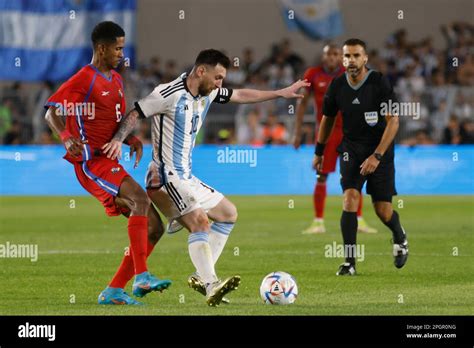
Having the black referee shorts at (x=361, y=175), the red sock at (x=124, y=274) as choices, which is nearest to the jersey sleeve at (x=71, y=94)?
the red sock at (x=124, y=274)

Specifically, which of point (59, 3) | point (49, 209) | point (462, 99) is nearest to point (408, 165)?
point (462, 99)

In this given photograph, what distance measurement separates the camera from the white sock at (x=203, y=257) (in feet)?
33.5

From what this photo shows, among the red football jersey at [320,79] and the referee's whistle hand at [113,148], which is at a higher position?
the red football jersey at [320,79]

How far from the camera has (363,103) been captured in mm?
12664

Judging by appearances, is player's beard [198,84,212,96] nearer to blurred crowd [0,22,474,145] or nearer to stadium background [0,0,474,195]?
stadium background [0,0,474,195]

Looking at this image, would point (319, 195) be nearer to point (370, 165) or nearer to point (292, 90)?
point (370, 165)

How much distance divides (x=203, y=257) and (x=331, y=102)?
10.5 ft

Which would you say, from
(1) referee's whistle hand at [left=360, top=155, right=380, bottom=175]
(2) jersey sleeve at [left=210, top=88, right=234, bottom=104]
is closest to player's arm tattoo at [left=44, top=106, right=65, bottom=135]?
(2) jersey sleeve at [left=210, top=88, right=234, bottom=104]

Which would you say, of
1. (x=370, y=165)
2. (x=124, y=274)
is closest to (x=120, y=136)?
(x=124, y=274)

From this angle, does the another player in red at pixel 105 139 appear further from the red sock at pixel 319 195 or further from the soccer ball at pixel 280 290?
the red sock at pixel 319 195

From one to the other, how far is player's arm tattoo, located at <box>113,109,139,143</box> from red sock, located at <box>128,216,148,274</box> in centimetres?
71

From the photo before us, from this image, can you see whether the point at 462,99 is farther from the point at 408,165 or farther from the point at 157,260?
the point at 157,260

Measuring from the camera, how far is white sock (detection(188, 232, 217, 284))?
10203 millimetres

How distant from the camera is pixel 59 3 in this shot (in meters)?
27.7
